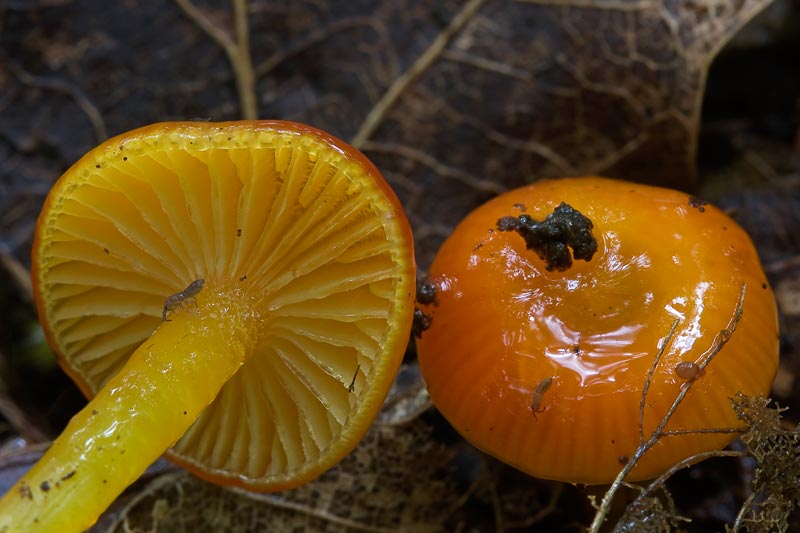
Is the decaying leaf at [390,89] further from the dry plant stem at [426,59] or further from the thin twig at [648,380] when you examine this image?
the thin twig at [648,380]

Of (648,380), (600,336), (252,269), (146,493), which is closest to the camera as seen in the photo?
(648,380)

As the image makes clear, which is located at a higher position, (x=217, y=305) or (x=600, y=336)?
(x=217, y=305)

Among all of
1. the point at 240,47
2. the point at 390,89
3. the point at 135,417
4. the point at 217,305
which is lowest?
the point at 135,417

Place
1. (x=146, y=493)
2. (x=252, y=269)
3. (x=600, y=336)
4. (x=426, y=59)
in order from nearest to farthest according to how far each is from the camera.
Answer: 1. (x=600, y=336)
2. (x=252, y=269)
3. (x=146, y=493)
4. (x=426, y=59)

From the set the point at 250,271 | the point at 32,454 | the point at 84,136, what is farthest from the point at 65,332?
the point at 84,136

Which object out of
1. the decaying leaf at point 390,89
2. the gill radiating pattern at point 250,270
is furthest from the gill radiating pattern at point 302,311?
the decaying leaf at point 390,89

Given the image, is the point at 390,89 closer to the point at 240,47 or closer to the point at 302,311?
the point at 240,47

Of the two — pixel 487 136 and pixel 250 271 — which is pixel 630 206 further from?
pixel 250 271

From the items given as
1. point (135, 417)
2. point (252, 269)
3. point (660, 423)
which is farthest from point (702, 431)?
point (135, 417)
